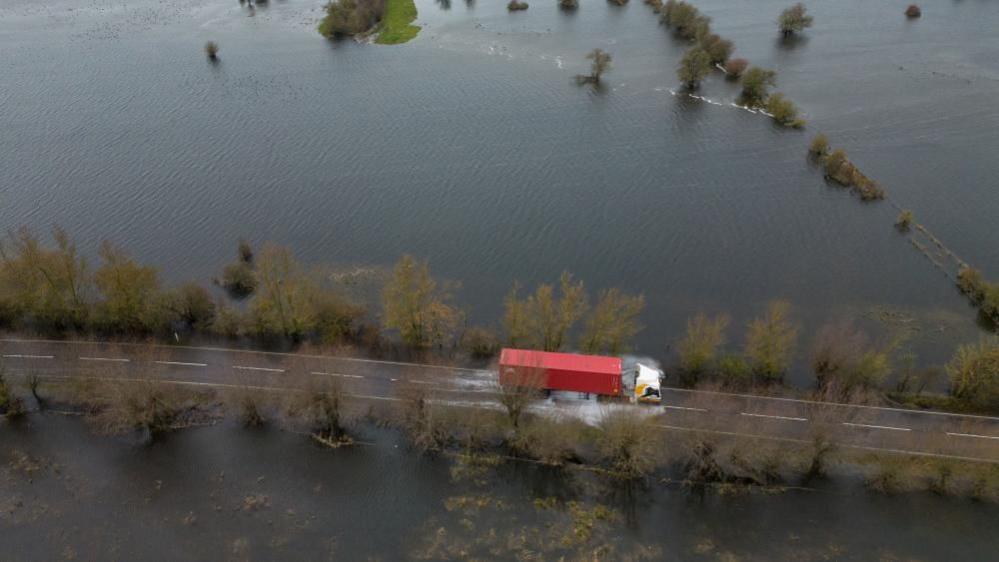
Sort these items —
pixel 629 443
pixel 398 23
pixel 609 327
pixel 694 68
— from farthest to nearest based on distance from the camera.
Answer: pixel 398 23 < pixel 694 68 < pixel 609 327 < pixel 629 443

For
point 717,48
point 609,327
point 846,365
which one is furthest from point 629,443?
point 717,48

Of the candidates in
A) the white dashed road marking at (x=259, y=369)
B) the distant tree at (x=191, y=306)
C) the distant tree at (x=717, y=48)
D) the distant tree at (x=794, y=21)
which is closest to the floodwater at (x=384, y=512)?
the white dashed road marking at (x=259, y=369)

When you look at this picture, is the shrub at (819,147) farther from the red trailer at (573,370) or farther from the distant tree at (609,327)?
the red trailer at (573,370)

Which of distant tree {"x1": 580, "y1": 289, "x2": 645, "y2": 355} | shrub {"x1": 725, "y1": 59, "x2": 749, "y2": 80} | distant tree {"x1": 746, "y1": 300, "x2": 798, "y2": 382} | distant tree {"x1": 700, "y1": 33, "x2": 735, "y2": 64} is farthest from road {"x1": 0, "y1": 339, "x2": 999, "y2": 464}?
distant tree {"x1": 700, "y1": 33, "x2": 735, "y2": 64}

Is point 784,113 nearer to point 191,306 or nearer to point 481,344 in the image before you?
point 481,344

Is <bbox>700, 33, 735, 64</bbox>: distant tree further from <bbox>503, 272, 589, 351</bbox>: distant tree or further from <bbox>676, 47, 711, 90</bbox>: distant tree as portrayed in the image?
<bbox>503, 272, 589, 351</bbox>: distant tree

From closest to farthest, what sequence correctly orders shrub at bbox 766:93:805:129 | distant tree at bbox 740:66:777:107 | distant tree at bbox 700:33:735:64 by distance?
shrub at bbox 766:93:805:129 → distant tree at bbox 740:66:777:107 → distant tree at bbox 700:33:735:64
